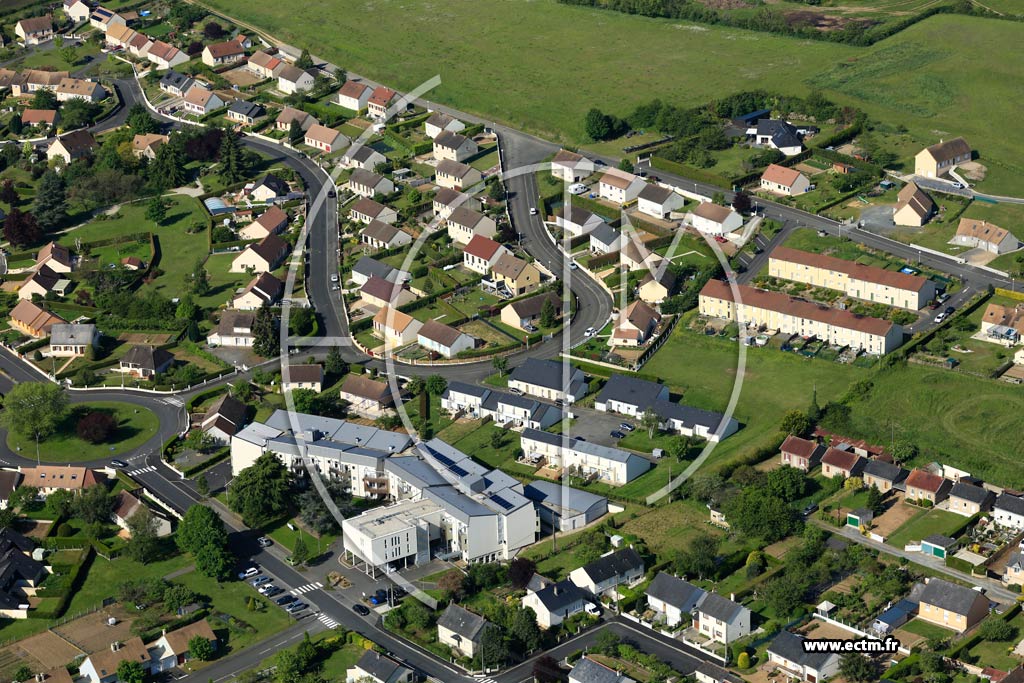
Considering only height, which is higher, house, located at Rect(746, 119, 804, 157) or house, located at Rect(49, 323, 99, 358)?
house, located at Rect(746, 119, 804, 157)

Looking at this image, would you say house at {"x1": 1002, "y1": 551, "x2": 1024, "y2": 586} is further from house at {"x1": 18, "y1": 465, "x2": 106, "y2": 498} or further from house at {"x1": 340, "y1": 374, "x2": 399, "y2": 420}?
house at {"x1": 18, "y1": 465, "x2": 106, "y2": 498}

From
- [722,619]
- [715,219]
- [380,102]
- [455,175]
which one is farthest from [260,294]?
[722,619]

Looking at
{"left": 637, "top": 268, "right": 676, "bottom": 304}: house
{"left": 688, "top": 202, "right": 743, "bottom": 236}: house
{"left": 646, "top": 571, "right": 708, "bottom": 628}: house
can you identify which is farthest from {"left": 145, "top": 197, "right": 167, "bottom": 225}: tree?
{"left": 646, "top": 571, "right": 708, "bottom": 628}: house

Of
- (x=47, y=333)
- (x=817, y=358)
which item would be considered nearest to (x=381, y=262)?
(x=47, y=333)

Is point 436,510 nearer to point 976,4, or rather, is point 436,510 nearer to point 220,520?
point 220,520

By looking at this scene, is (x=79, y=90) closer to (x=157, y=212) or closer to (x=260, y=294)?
(x=157, y=212)

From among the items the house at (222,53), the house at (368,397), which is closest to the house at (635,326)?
the house at (368,397)

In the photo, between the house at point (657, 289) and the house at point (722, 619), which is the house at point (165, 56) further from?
the house at point (722, 619)
